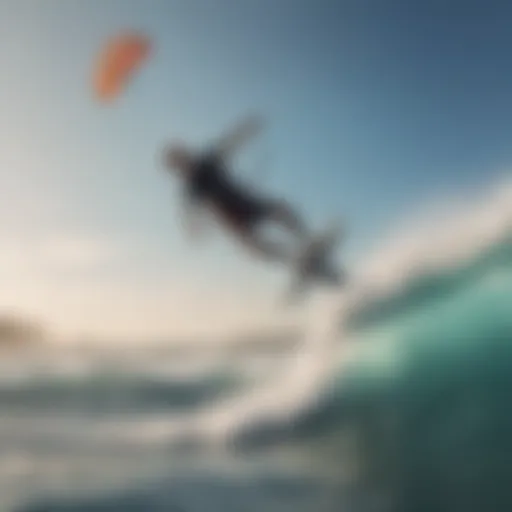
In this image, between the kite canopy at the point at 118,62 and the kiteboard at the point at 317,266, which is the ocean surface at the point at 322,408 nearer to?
the kiteboard at the point at 317,266

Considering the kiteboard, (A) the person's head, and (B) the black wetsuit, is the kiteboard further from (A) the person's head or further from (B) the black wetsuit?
(A) the person's head

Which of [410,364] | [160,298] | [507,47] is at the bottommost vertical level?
[410,364]

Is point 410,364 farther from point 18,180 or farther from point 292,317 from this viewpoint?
point 18,180

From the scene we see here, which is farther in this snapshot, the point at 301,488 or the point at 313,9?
the point at 313,9

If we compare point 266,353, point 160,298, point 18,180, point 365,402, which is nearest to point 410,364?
point 365,402

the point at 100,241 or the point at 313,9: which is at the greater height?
the point at 313,9

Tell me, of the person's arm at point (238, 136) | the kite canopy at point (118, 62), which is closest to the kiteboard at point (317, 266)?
the person's arm at point (238, 136)
